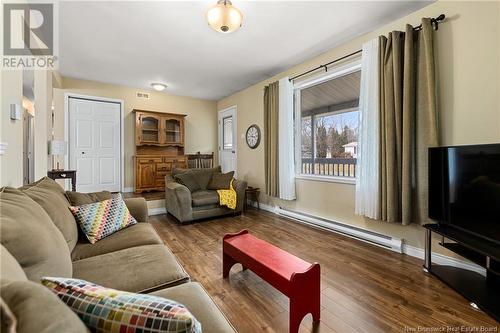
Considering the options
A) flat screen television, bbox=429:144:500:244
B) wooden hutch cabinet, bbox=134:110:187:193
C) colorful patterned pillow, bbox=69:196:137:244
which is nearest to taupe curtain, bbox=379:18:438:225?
flat screen television, bbox=429:144:500:244

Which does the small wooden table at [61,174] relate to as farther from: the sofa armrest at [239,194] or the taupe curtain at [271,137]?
the taupe curtain at [271,137]

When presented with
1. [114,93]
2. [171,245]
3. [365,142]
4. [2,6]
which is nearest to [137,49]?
[2,6]

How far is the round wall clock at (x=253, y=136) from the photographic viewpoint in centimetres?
475

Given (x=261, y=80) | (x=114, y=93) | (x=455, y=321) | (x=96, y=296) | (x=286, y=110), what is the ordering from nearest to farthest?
(x=96, y=296) < (x=455, y=321) < (x=286, y=110) < (x=261, y=80) < (x=114, y=93)

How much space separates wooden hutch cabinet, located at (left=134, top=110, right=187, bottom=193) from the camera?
16.6 feet

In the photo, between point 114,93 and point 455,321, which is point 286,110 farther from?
point 114,93

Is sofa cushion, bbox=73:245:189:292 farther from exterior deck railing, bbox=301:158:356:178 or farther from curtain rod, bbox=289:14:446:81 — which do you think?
curtain rod, bbox=289:14:446:81

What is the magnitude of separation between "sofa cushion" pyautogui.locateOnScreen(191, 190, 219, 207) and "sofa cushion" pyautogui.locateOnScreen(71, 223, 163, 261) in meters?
1.75

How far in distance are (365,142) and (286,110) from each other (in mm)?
1505

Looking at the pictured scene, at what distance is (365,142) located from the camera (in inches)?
108

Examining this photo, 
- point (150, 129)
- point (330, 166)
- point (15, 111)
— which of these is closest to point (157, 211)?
point (150, 129)

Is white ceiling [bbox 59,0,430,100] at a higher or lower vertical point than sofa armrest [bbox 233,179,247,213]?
higher

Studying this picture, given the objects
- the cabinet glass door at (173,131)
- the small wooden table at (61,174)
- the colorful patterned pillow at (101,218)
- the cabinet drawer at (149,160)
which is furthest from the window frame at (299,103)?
the small wooden table at (61,174)

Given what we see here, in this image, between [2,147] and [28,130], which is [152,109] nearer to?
[28,130]
